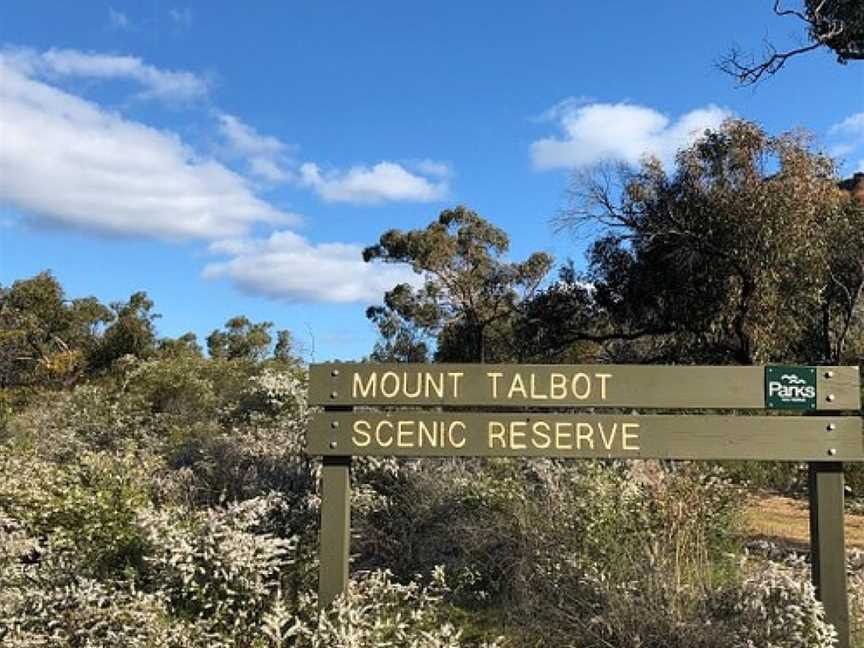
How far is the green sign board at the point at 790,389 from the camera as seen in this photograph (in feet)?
16.5

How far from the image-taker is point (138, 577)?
16.8ft

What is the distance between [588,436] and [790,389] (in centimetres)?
113

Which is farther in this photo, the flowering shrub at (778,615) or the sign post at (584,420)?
the sign post at (584,420)

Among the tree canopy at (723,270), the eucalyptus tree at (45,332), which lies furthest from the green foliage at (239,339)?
the tree canopy at (723,270)

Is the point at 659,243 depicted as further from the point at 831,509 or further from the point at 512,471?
the point at 831,509

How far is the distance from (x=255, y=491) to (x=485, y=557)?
1.76 metres

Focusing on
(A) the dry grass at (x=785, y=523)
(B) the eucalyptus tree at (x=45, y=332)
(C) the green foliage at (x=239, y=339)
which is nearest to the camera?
(A) the dry grass at (x=785, y=523)

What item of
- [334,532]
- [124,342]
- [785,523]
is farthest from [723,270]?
[124,342]

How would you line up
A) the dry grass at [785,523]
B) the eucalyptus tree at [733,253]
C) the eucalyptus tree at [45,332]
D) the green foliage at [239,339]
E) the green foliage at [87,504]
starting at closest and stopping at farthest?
the green foliage at [87,504] → the dry grass at [785,523] → the eucalyptus tree at [733,253] → the eucalyptus tree at [45,332] → the green foliage at [239,339]

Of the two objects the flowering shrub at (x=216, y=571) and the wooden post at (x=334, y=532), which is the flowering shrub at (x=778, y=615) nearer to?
the wooden post at (x=334, y=532)

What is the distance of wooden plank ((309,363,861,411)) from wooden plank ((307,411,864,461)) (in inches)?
3.5

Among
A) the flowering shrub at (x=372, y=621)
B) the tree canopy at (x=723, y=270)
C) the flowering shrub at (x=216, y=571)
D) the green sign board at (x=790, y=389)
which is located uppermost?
the tree canopy at (x=723, y=270)

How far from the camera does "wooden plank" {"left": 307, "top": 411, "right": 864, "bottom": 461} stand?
5.00 m

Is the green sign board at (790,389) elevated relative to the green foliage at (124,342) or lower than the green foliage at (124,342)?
lower
